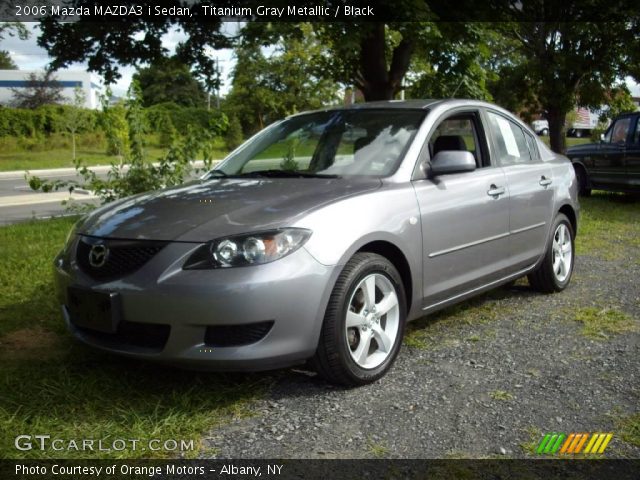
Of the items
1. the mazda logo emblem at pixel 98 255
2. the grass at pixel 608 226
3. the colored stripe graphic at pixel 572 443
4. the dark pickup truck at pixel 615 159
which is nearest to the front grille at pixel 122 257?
the mazda logo emblem at pixel 98 255

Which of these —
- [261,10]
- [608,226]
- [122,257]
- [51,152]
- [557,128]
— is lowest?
[608,226]

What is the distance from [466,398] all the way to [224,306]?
135cm

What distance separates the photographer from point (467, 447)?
2885mm

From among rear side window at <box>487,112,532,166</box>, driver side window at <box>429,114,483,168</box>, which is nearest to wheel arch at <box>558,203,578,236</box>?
rear side window at <box>487,112,532,166</box>

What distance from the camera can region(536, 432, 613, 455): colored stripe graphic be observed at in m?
2.85

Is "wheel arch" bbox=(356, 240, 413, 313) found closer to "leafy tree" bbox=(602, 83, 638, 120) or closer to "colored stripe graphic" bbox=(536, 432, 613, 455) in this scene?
"colored stripe graphic" bbox=(536, 432, 613, 455)

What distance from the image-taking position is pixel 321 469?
2703mm

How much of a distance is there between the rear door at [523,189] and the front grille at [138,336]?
2716 mm

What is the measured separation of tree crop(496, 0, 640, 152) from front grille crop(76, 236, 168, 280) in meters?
13.3

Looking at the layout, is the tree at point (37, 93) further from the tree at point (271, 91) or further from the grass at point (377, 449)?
the grass at point (377, 449)

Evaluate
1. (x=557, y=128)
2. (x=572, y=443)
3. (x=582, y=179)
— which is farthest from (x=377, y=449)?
(x=557, y=128)

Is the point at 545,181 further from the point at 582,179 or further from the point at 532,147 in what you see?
the point at 582,179

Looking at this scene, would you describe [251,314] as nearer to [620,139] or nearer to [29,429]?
[29,429]

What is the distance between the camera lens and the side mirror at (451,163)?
4.04m
